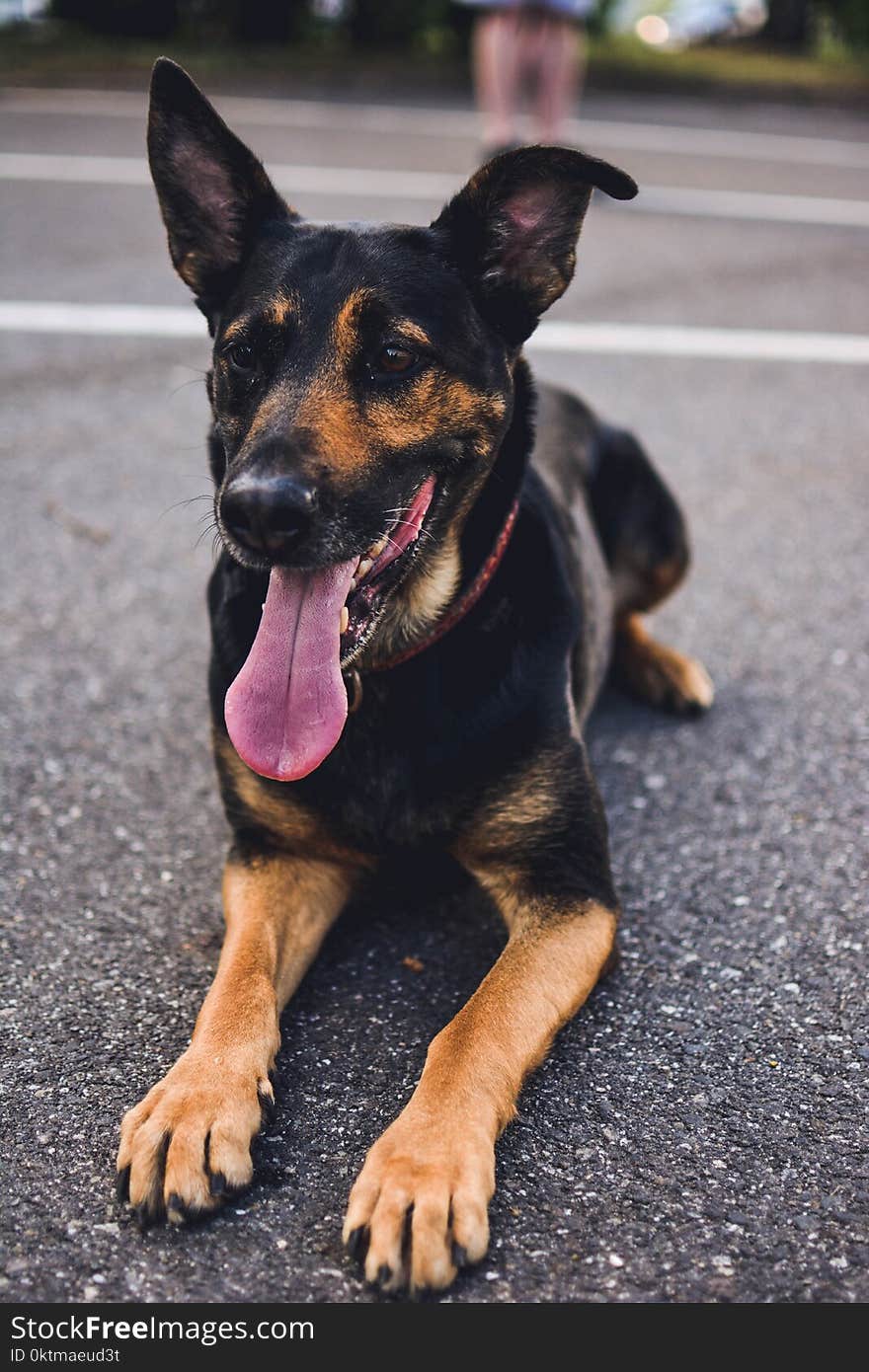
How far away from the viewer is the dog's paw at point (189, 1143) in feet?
7.53

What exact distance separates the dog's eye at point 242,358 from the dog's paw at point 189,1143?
147 centimetres

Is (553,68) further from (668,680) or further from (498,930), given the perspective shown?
(498,930)

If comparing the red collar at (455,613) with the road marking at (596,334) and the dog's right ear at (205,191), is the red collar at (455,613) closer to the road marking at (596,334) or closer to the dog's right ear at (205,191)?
the dog's right ear at (205,191)

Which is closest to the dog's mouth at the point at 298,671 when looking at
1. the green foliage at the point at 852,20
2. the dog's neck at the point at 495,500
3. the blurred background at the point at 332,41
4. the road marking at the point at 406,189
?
the dog's neck at the point at 495,500

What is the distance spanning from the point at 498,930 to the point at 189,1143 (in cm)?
104

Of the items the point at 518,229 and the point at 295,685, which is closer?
the point at 295,685

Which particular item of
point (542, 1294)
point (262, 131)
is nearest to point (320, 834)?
point (542, 1294)

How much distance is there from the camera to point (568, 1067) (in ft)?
8.95

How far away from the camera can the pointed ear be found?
3.03 metres

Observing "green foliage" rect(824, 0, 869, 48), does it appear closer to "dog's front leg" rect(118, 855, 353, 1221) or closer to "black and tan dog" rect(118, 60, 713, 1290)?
"black and tan dog" rect(118, 60, 713, 1290)

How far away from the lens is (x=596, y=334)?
7.55 meters

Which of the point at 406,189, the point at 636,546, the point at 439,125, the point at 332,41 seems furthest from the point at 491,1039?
the point at 332,41

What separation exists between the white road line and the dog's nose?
38.1ft
